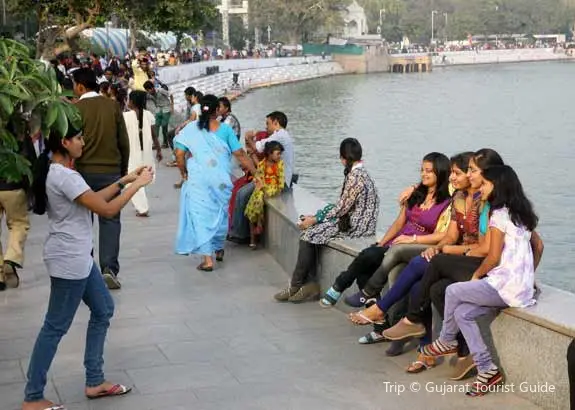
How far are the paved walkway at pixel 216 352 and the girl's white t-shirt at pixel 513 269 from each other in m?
0.54

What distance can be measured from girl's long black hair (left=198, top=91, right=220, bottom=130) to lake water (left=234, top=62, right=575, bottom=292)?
270 inches

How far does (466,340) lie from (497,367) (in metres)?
0.29

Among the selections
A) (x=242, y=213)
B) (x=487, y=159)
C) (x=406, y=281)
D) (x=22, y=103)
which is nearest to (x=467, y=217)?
(x=487, y=159)

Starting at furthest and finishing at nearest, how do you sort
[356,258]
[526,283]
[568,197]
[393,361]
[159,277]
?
[568,197]
[159,277]
[356,258]
[393,361]
[526,283]

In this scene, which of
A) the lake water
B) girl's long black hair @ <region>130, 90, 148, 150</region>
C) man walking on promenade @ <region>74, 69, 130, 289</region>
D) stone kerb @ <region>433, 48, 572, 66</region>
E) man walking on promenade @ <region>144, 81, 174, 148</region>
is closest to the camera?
man walking on promenade @ <region>74, 69, 130, 289</region>

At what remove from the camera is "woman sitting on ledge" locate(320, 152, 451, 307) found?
6793 millimetres

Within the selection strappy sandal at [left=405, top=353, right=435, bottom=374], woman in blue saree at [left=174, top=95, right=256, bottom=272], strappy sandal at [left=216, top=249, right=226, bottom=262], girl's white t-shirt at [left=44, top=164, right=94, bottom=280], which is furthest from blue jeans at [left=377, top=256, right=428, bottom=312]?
strappy sandal at [left=216, top=249, right=226, bottom=262]

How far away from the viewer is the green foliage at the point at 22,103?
435 centimetres

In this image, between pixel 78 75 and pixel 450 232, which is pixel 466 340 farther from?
pixel 78 75

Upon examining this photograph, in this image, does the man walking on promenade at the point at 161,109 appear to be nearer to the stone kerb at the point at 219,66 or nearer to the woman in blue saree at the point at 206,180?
the woman in blue saree at the point at 206,180

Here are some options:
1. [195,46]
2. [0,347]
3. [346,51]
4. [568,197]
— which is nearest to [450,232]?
[0,347]

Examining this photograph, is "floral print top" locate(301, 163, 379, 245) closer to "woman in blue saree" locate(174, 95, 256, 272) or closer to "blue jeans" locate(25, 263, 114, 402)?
"woman in blue saree" locate(174, 95, 256, 272)

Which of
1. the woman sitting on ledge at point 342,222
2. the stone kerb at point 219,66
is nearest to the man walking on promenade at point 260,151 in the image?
the woman sitting on ledge at point 342,222

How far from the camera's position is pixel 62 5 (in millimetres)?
24188
